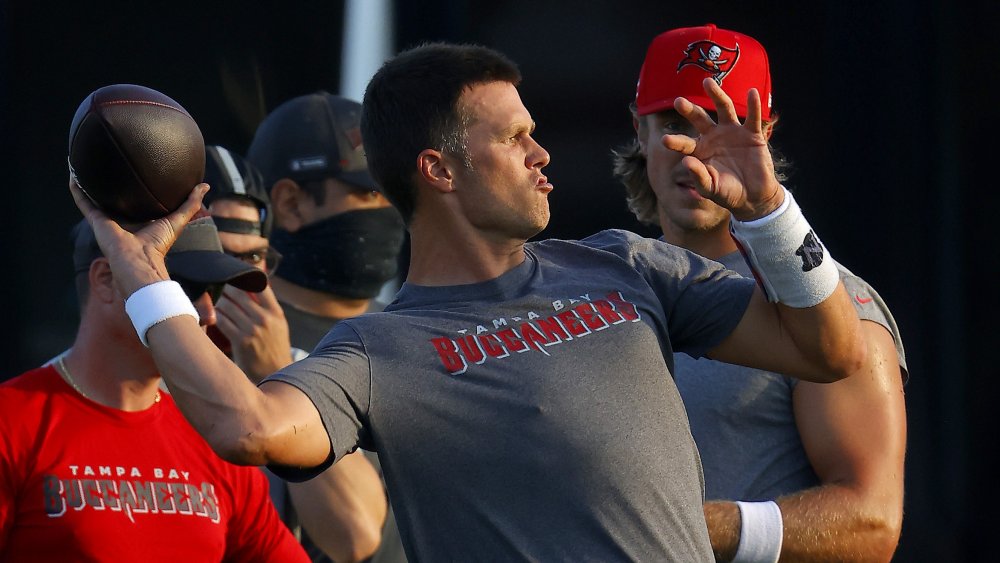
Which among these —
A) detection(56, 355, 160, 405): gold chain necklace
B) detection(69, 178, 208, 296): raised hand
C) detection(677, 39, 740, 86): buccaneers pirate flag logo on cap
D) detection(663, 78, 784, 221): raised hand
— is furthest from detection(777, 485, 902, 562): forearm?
detection(56, 355, 160, 405): gold chain necklace

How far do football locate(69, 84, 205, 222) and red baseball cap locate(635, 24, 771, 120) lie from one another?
1164 mm

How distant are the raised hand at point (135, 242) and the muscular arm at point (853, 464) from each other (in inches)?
49.9

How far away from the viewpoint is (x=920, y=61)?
4812mm

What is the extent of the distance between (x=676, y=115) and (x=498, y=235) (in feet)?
3.20

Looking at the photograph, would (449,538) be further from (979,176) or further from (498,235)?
(979,176)

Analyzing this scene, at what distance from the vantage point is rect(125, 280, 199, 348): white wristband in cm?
219

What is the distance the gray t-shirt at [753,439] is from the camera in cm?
287

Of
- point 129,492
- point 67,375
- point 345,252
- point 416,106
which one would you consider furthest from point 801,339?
point 345,252

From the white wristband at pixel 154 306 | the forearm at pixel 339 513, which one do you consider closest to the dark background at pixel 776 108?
the forearm at pixel 339 513

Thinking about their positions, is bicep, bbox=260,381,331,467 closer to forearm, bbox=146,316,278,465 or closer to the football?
forearm, bbox=146,316,278,465

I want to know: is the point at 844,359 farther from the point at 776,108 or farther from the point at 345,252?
the point at 776,108

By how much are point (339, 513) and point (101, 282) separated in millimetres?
921

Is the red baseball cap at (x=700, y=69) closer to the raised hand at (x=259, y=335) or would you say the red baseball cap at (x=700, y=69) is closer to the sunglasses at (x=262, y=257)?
the raised hand at (x=259, y=335)

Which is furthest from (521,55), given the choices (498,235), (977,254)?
(498,235)
